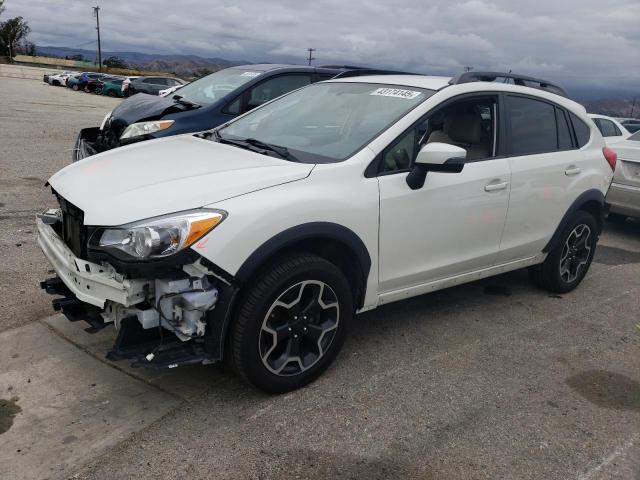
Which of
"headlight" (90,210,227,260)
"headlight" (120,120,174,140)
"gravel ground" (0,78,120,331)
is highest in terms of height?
"headlight" (120,120,174,140)

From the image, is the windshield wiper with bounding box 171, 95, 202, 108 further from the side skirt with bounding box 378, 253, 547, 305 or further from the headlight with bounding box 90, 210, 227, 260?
the headlight with bounding box 90, 210, 227, 260

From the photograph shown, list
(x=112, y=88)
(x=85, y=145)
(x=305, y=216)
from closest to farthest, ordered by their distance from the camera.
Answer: (x=305, y=216), (x=85, y=145), (x=112, y=88)

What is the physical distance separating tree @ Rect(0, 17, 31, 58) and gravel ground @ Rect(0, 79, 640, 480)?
90.2 m

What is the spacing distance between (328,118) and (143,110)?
351 cm

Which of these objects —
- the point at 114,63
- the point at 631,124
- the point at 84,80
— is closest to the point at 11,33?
the point at 114,63

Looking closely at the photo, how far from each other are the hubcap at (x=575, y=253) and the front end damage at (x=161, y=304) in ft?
11.3

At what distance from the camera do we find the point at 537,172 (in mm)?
4520

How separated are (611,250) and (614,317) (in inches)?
102

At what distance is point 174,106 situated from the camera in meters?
6.69

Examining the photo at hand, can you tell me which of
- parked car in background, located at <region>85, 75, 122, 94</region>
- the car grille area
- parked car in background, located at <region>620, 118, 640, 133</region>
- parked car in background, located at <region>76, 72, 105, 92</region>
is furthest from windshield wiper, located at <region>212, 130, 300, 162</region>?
parked car in background, located at <region>76, 72, 105, 92</region>

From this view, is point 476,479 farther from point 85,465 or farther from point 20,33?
point 20,33

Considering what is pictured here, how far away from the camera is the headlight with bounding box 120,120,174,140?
622 cm

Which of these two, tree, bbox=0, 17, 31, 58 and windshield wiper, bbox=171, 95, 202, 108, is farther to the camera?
tree, bbox=0, 17, 31, 58

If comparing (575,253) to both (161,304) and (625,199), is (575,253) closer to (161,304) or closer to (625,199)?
(625,199)
